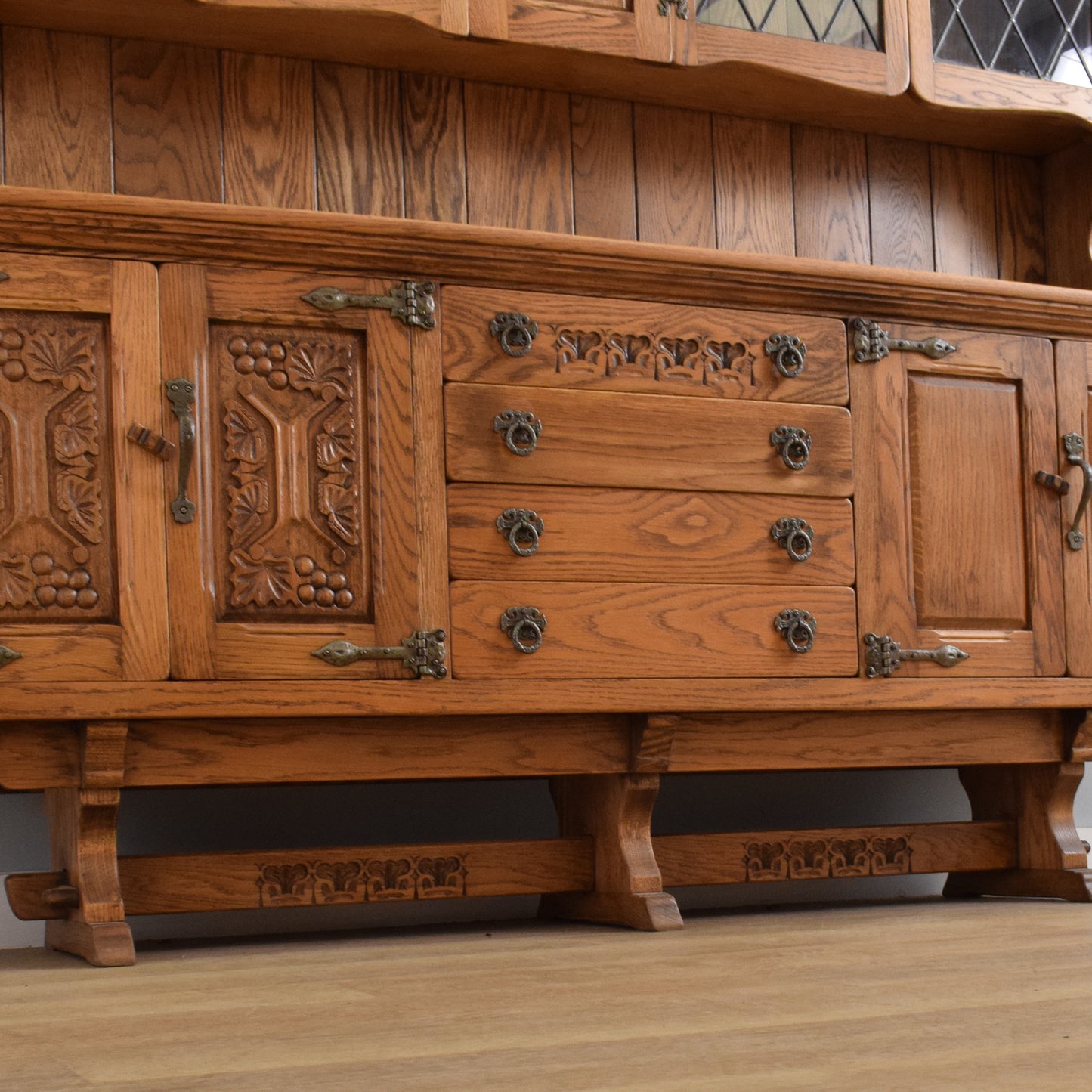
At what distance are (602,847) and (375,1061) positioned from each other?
0.93 metres

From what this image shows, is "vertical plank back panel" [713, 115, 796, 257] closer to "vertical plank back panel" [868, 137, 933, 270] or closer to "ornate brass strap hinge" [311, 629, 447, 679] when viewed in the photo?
"vertical plank back panel" [868, 137, 933, 270]

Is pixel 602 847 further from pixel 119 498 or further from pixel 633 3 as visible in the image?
pixel 633 3

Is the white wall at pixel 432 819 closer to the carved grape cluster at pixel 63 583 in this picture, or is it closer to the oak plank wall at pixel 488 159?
the carved grape cluster at pixel 63 583

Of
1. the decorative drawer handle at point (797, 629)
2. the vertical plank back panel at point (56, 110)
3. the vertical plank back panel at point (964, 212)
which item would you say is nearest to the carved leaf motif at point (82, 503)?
the vertical plank back panel at point (56, 110)

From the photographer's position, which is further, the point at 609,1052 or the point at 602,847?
the point at 602,847

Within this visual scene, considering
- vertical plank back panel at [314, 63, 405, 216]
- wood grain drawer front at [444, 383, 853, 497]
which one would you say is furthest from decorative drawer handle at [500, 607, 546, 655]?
vertical plank back panel at [314, 63, 405, 216]

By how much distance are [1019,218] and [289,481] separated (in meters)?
1.60

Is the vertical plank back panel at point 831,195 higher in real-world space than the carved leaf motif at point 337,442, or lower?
higher

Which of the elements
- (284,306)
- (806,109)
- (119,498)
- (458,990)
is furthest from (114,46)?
(458,990)

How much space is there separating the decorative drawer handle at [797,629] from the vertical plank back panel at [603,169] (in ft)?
2.55

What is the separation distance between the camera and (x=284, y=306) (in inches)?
69.9

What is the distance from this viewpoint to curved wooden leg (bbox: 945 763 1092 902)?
215cm

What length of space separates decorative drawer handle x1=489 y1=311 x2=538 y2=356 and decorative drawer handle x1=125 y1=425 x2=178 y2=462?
432 mm

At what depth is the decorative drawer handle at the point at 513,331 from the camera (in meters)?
1.86
